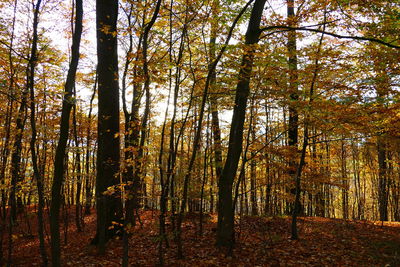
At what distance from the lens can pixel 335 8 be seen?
652 centimetres

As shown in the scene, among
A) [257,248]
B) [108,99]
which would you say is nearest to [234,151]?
[257,248]

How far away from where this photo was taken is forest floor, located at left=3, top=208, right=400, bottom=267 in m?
5.98

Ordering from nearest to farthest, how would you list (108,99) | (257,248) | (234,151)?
(234,151) < (257,248) < (108,99)

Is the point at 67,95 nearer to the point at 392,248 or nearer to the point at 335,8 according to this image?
the point at 335,8

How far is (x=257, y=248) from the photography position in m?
6.86

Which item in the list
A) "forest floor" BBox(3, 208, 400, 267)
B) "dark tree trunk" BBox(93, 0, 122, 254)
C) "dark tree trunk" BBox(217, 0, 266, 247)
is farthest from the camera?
"dark tree trunk" BBox(93, 0, 122, 254)

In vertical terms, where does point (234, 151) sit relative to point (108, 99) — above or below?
below

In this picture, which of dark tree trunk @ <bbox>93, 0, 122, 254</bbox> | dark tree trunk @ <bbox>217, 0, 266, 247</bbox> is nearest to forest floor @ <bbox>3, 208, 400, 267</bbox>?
dark tree trunk @ <bbox>217, 0, 266, 247</bbox>

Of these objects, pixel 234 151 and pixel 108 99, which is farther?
pixel 108 99

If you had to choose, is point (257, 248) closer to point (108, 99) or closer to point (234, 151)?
point (234, 151)

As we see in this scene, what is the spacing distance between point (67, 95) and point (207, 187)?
6.02 meters

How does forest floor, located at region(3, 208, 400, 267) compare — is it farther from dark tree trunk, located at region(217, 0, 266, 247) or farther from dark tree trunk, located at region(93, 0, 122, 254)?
dark tree trunk, located at region(93, 0, 122, 254)

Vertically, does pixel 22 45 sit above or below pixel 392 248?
above

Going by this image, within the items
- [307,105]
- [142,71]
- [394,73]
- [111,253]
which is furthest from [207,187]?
[394,73]
